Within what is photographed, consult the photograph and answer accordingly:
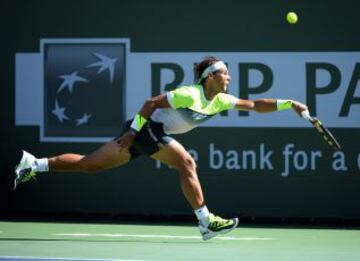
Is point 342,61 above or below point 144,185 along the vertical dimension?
above

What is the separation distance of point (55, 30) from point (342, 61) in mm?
2834

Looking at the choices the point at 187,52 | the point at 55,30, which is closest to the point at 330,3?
the point at 187,52

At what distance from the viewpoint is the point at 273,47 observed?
916cm

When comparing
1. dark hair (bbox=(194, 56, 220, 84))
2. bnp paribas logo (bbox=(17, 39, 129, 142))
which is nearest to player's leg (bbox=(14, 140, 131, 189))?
dark hair (bbox=(194, 56, 220, 84))

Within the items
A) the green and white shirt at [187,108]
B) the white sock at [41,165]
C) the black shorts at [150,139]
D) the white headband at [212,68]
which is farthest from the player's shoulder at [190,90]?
the white sock at [41,165]

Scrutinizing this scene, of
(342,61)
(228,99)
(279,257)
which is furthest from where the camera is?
(342,61)

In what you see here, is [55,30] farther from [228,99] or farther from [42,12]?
[228,99]

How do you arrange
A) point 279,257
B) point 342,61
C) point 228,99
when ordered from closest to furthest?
1. point 279,257
2. point 228,99
3. point 342,61

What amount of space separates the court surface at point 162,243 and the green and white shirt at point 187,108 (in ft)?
3.10

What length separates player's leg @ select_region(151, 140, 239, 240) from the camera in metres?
7.17

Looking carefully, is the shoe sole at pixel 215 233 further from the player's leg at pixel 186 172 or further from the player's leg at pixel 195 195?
the player's leg at pixel 186 172

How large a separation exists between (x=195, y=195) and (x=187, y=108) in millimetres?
671

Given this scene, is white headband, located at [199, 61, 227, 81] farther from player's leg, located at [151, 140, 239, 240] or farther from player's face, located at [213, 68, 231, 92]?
player's leg, located at [151, 140, 239, 240]

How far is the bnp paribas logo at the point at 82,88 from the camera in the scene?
31.0 ft
